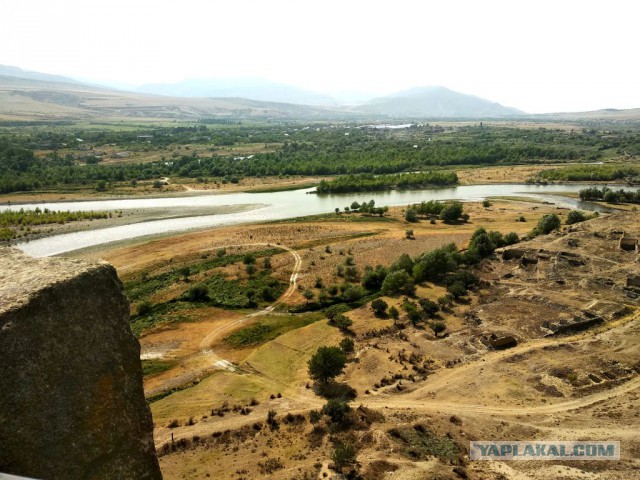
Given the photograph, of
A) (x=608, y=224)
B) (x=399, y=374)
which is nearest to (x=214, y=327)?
(x=399, y=374)

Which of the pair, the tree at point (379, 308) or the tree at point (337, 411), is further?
the tree at point (379, 308)

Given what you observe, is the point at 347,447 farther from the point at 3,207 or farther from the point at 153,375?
the point at 3,207

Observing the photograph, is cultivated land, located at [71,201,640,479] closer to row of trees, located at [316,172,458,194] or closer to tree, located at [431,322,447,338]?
tree, located at [431,322,447,338]

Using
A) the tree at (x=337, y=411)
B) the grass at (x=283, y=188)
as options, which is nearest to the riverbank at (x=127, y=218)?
the grass at (x=283, y=188)

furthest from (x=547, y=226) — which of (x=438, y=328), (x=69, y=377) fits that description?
(x=69, y=377)

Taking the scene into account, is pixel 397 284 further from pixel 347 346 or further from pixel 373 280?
pixel 347 346

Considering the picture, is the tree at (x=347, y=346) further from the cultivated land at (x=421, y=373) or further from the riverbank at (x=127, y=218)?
the riverbank at (x=127, y=218)
